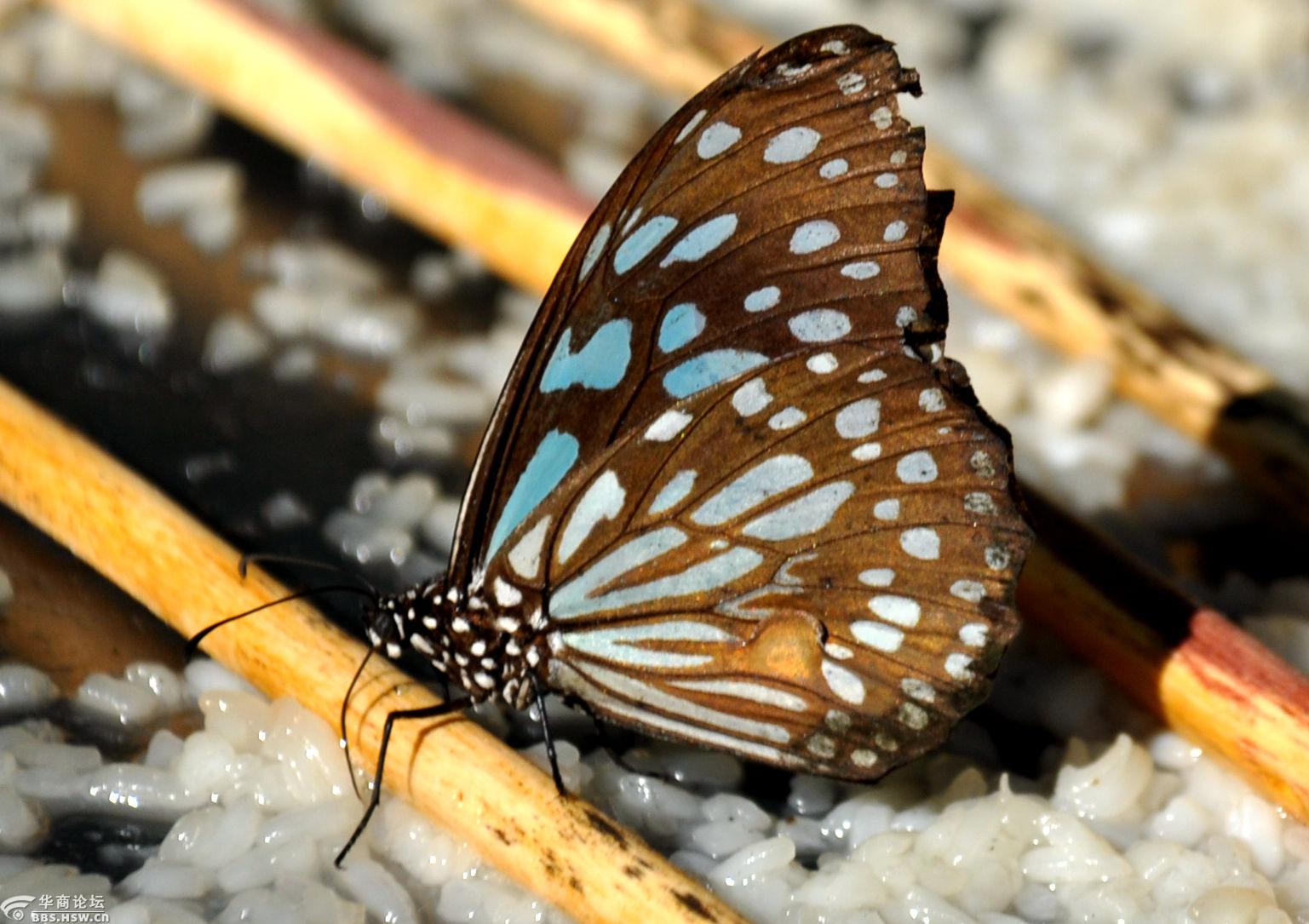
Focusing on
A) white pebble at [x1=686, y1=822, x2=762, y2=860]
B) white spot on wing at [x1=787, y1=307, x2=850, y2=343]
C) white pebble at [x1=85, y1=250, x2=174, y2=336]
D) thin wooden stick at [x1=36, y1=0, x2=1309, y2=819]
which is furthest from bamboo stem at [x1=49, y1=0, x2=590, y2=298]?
white pebble at [x1=686, y1=822, x2=762, y2=860]

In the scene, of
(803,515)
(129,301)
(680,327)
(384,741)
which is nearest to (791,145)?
(680,327)

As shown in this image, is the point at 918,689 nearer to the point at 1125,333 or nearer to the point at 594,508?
the point at 594,508

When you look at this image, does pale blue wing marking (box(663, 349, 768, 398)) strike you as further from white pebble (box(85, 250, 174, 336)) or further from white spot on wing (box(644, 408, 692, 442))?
white pebble (box(85, 250, 174, 336))

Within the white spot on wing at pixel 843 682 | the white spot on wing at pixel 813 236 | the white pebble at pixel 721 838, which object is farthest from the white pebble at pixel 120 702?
the white spot on wing at pixel 813 236

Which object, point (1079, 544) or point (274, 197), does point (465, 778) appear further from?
point (274, 197)

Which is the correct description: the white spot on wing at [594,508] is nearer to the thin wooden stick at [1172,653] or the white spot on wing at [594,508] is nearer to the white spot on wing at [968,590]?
the white spot on wing at [968,590]
